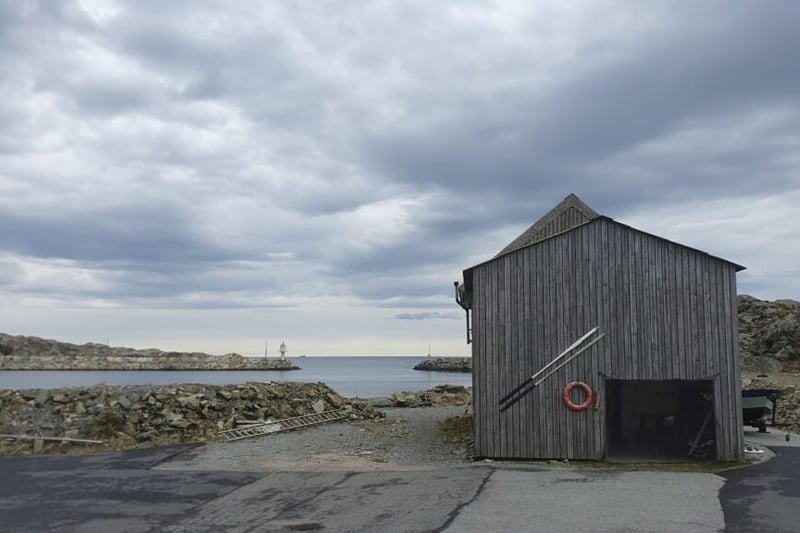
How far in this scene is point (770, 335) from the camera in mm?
53281

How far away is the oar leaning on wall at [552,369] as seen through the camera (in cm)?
1848

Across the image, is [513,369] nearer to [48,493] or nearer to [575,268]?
[575,268]

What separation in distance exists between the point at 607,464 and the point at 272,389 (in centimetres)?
1590

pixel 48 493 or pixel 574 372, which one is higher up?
pixel 574 372

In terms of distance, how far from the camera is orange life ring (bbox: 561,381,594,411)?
18.2m

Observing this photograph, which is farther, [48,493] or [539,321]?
[539,321]

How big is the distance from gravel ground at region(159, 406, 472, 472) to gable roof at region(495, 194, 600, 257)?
8410 mm

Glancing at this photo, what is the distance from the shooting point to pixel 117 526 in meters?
12.2

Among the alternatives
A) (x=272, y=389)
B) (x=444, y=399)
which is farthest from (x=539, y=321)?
(x=444, y=399)

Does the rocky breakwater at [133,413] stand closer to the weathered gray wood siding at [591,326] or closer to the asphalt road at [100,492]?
the asphalt road at [100,492]

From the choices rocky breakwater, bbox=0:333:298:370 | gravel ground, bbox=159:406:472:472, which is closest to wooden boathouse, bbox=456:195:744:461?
gravel ground, bbox=159:406:472:472

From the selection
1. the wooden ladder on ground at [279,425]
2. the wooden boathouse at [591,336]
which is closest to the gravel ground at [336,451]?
the wooden ladder on ground at [279,425]

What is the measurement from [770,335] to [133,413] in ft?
152

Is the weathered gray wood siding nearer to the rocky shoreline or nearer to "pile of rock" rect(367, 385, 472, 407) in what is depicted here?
the rocky shoreline
